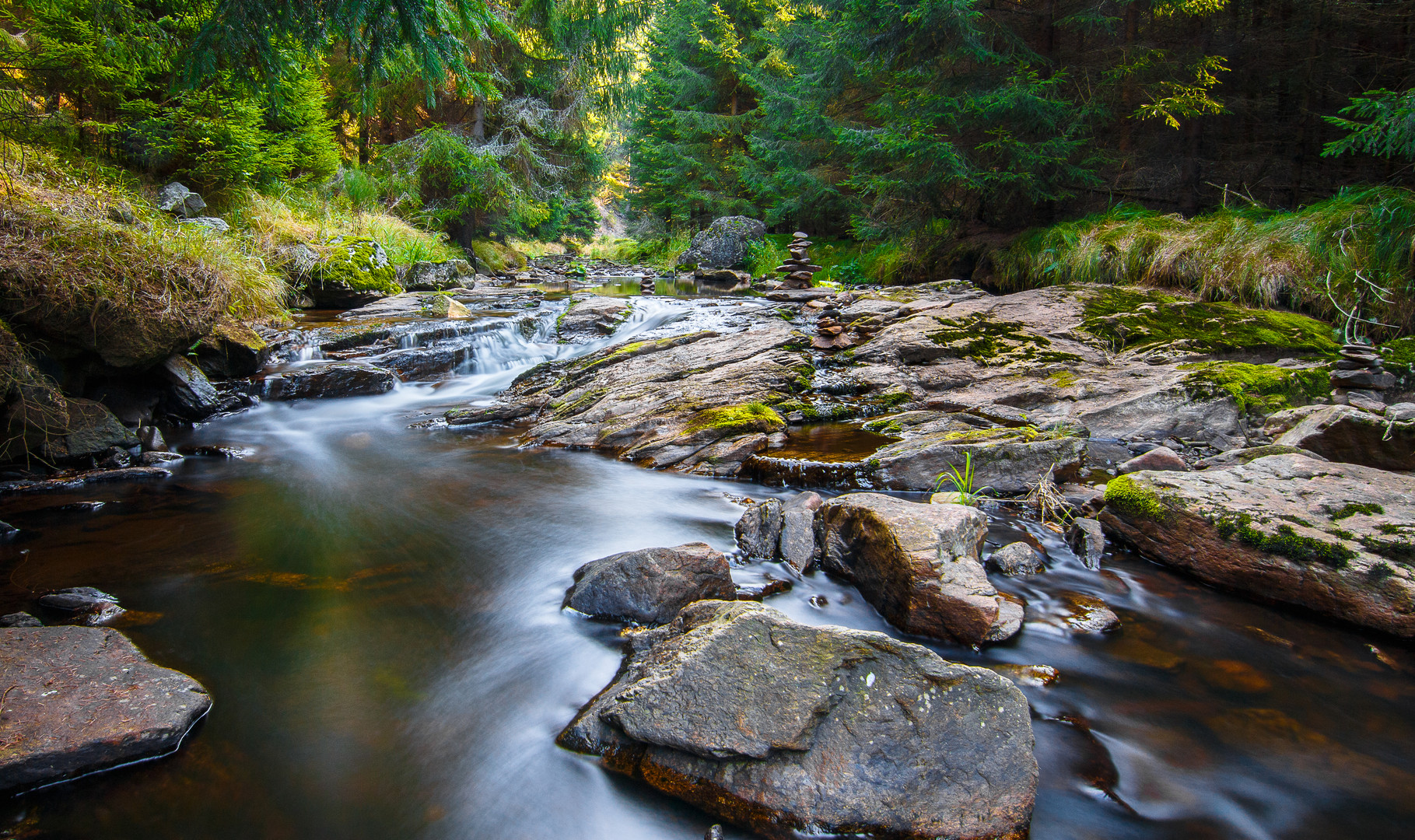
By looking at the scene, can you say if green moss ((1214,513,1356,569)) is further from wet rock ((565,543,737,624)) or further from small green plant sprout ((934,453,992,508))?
wet rock ((565,543,737,624))

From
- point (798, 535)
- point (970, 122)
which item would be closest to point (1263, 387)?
point (798, 535)

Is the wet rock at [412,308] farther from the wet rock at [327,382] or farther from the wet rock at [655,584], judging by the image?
the wet rock at [655,584]

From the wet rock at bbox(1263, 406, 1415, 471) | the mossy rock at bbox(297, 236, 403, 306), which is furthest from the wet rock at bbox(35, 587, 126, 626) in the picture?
the mossy rock at bbox(297, 236, 403, 306)

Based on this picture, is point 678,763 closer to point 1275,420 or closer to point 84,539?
point 84,539

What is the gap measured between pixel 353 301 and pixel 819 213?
12.1 meters

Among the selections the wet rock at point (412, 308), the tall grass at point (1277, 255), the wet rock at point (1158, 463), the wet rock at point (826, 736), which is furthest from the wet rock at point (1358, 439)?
the wet rock at point (412, 308)

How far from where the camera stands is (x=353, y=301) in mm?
10320

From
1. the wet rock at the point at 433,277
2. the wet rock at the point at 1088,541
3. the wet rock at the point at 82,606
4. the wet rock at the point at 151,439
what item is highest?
the wet rock at the point at 433,277

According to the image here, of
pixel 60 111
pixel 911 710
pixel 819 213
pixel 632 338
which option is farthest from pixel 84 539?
pixel 819 213

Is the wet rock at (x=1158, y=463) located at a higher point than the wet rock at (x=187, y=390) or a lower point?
lower

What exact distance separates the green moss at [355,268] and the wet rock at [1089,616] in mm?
11035

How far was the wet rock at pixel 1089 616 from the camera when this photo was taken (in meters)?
2.90

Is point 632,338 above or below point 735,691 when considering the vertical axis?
above

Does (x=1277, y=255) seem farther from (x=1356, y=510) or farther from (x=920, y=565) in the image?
(x=920, y=565)
